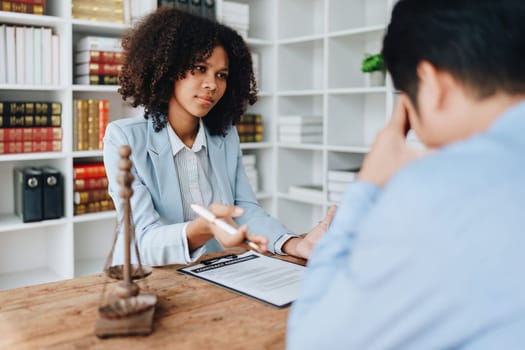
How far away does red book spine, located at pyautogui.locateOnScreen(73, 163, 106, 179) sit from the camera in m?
3.18

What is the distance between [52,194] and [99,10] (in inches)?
42.1

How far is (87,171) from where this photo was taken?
321 centimetres

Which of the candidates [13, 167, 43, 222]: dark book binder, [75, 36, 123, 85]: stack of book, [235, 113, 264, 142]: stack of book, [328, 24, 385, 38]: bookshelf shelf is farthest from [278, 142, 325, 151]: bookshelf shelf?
[13, 167, 43, 222]: dark book binder

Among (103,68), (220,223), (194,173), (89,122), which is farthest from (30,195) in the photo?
(220,223)

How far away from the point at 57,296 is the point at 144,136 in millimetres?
731

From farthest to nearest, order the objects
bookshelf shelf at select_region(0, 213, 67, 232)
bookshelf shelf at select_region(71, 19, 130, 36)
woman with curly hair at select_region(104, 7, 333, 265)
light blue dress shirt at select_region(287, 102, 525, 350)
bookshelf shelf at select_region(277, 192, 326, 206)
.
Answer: bookshelf shelf at select_region(277, 192, 326, 206)
bookshelf shelf at select_region(71, 19, 130, 36)
bookshelf shelf at select_region(0, 213, 67, 232)
woman with curly hair at select_region(104, 7, 333, 265)
light blue dress shirt at select_region(287, 102, 525, 350)

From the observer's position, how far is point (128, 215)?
1.03 metres

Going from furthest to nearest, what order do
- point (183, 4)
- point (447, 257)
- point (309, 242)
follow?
1. point (183, 4)
2. point (309, 242)
3. point (447, 257)

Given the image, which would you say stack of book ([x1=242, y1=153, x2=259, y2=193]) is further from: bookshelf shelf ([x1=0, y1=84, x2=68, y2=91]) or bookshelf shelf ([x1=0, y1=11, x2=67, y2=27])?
bookshelf shelf ([x1=0, y1=11, x2=67, y2=27])

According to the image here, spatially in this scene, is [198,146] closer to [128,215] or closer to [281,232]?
[281,232]

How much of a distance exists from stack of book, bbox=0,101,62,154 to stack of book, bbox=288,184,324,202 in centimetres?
158

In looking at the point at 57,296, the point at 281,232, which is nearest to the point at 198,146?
the point at 281,232

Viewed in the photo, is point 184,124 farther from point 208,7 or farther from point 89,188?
point 208,7

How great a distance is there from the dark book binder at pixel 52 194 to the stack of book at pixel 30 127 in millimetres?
145
